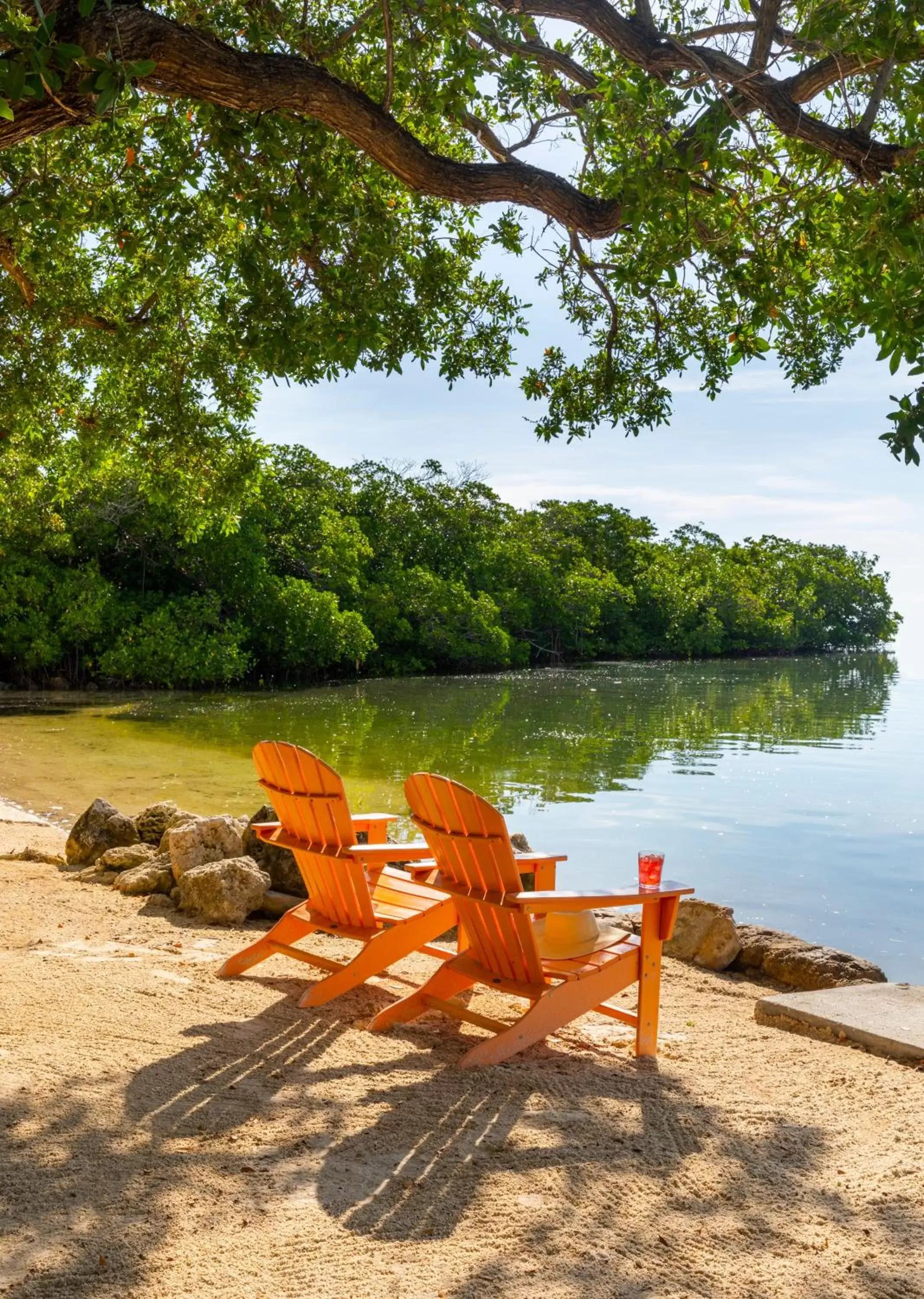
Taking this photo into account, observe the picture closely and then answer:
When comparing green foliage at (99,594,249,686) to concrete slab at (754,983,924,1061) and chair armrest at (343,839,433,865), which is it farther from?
concrete slab at (754,983,924,1061)

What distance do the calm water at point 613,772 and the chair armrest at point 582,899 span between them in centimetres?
416

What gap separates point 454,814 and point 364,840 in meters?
3.11

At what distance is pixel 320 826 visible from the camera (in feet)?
16.0

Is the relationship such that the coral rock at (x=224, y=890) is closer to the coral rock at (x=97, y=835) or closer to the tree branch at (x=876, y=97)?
the coral rock at (x=97, y=835)

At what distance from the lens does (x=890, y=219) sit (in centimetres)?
428

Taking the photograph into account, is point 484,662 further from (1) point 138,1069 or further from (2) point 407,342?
(1) point 138,1069

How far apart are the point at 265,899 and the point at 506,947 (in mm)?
2580

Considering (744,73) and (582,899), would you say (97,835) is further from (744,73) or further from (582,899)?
(744,73)

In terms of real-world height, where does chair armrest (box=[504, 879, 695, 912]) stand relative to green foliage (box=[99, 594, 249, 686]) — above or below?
below

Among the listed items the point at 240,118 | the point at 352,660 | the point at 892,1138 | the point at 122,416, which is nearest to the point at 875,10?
the point at 240,118

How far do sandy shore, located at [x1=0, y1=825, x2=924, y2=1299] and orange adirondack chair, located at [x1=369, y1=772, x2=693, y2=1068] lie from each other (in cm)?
15

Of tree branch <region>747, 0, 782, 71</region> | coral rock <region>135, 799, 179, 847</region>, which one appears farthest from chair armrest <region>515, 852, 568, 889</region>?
tree branch <region>747, 0, 782, 71</region>

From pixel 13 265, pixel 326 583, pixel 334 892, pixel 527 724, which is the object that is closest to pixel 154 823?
pixel 334 892

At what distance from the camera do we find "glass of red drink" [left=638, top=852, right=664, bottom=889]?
14.1 ft
